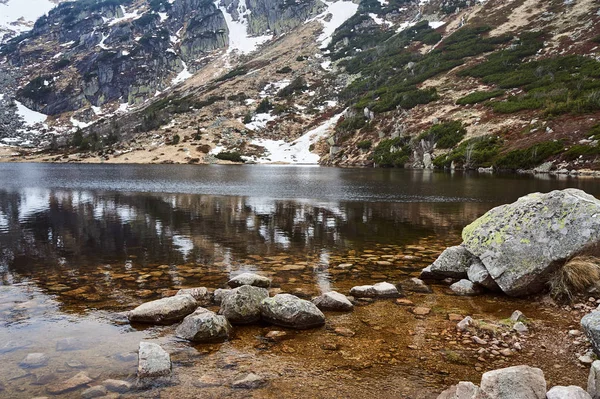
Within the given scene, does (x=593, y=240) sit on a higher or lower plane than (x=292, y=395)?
higher

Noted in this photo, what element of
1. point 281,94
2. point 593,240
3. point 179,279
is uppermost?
point 281,94

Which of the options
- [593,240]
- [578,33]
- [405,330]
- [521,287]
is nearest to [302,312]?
[405,330]

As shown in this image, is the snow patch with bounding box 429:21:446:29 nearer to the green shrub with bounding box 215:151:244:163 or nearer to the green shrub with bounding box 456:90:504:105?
the green shrub with bounding box 456:90:504:105

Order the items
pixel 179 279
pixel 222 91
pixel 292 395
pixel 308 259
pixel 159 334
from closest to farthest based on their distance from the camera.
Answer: pixel 292 395 → pixel 159 334 → pixel 179 279 → pixel 308 259 → pixel 222 91

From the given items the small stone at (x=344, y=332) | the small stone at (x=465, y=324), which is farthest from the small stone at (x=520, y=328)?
the small stone at (x=344, y=332)

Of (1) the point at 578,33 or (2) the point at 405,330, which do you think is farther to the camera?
(1) the point at 578,33

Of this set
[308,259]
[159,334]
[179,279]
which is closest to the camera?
[159,334]

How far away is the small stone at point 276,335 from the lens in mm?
7910

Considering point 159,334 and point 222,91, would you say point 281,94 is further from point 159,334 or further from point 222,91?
point 159,334

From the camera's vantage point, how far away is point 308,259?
48.3 ft

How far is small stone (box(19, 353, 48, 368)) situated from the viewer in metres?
6.70

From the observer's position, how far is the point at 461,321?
8258 millimetres

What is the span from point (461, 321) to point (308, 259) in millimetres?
7182

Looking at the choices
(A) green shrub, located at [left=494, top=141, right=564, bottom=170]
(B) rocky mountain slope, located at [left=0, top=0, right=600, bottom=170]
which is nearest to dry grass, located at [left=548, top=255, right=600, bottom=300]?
(B) rocky mountain slope, located at [left=0, top=0, right=600, bottom=170]
